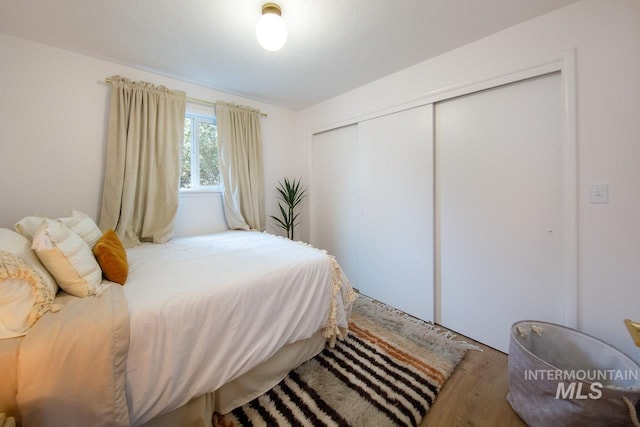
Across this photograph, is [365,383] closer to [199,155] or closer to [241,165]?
[241,165]

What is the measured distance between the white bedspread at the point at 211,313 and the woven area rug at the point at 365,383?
28 centimetres

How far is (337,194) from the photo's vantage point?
3.17 m

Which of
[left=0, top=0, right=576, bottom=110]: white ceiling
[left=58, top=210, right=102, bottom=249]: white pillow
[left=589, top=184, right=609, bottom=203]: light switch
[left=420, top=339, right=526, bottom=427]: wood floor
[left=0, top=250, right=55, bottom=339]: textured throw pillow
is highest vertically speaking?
[left=0, top=0, right=576, bottom=110]: white ceiling

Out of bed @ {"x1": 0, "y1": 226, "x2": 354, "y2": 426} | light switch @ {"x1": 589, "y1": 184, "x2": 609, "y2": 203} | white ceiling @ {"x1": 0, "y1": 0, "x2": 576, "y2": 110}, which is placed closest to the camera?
bed @ {"x1": 0, "y1": 226, "x2": 354, "y2": 426}

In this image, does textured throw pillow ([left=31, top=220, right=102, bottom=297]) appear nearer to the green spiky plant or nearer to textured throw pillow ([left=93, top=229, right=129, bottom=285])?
textured throw pillow ([left=93, top=229, right=129, bottom=285])

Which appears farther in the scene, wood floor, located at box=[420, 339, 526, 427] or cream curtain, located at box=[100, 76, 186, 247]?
cream curtain, located at box=[100, 76, 186, 247]

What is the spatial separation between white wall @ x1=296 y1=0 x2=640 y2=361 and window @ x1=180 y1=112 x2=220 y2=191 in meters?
2.99

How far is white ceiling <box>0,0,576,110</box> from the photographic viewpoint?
5.05 ft

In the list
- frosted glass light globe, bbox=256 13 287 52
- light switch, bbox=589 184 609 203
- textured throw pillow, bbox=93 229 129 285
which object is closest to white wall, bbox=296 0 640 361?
light switch, bbox=589 184 609 203

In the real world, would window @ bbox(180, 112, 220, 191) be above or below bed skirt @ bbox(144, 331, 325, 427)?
above

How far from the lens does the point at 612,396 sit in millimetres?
1021

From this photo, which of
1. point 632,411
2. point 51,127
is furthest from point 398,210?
point 51,127

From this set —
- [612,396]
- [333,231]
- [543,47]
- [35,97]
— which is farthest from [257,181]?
[612,396]

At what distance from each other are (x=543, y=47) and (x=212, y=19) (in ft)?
7.31
